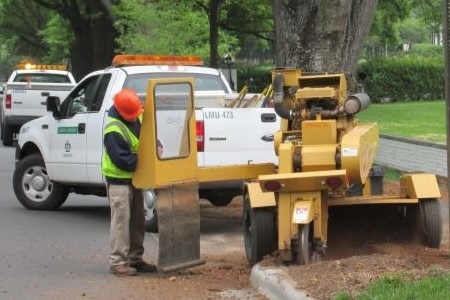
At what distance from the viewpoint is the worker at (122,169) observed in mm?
7559

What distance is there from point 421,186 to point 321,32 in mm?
4742

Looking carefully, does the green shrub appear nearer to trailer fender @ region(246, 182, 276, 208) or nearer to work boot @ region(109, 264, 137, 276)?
trailer fender @ region(246, 182, 276, 208)

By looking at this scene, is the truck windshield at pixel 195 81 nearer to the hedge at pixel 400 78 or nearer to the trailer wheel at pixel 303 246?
the trailer wheel at pixel 303 246

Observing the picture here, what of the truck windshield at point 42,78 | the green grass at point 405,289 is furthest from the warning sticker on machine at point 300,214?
the truck windshield at point 42,78

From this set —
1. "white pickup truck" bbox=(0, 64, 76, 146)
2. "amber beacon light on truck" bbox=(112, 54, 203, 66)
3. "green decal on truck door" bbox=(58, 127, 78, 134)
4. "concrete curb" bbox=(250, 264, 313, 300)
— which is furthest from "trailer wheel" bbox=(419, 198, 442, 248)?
"white pickup truck" bbox=(0, 64, 76, 146)

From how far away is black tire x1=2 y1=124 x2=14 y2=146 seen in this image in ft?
78.5

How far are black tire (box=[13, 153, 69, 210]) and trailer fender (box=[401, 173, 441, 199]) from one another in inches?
227

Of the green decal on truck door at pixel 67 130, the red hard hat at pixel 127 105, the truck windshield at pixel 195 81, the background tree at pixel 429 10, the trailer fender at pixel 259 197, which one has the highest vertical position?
the background tree at pixel 429 10

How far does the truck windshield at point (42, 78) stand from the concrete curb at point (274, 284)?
18.2 m

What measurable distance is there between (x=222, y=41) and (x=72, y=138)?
67.1 ft

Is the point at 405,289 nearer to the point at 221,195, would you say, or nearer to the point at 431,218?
the point at 431,218

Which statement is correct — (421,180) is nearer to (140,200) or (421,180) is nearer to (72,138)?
(140,200)

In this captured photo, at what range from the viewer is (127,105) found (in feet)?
25.0

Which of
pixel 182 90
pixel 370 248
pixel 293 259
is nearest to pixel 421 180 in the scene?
pixel 370 248
